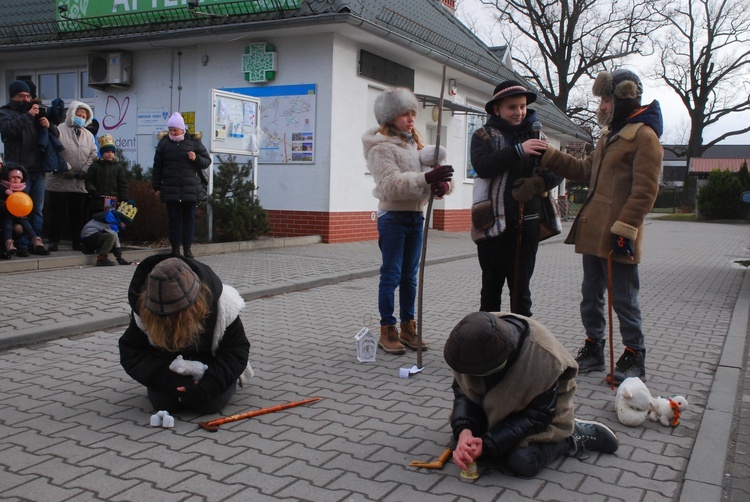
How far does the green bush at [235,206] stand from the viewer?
38.0 ft

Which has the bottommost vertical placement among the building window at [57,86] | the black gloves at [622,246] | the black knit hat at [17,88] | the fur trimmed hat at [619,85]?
the black gloves at [622,246]

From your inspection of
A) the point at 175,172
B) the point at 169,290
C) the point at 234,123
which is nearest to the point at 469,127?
the point at 234,123

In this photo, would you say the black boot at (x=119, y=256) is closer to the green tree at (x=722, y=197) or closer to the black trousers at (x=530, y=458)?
the black trousers at (x=530, y=458)

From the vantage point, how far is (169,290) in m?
3.39

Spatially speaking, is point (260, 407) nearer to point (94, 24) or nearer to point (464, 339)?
point (464, 339)

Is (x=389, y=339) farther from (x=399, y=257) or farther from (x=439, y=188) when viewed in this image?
(x=439, y=188)

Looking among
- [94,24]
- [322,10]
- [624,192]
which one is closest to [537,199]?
[624,192]

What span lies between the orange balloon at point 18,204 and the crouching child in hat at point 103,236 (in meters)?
0.81

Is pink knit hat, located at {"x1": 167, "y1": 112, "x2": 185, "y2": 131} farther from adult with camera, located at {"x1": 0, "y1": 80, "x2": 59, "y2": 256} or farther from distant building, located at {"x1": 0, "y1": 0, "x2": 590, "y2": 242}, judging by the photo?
distant building, located at {"x1": 0, "y1": 0, "x2": 590, "y2": 242}

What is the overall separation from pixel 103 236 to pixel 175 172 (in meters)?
1.29

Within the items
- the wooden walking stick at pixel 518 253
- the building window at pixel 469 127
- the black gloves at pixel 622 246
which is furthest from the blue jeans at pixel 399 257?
the building window at pixel 469 127

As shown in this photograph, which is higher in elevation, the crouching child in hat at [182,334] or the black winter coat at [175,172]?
the black winter coat at [175,172]

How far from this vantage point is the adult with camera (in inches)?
356

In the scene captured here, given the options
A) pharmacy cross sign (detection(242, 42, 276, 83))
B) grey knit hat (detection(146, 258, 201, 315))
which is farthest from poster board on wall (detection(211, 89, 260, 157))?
grey knit hat (detection(146, 258, 201, 315))
